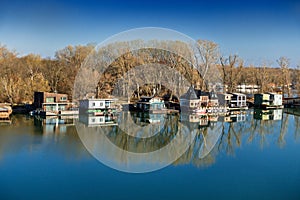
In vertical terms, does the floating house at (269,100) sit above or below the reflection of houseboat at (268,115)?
above

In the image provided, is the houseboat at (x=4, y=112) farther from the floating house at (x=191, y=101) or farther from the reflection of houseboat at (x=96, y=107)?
the floating house at (x=191, y=101)

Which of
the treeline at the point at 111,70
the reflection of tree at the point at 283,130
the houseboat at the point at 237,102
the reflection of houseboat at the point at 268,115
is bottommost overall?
the reflection of tree at the point at 283,130

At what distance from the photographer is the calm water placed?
8.64ft

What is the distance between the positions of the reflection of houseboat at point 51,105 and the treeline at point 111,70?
828 mm

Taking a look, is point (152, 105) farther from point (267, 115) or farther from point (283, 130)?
point (283, 130)

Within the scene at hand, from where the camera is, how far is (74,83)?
9.20 metres

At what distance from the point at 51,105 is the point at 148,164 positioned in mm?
5022

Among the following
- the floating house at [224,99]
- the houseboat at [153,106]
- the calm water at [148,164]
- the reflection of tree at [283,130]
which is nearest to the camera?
the calm water at [148,164]

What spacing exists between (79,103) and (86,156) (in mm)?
4685

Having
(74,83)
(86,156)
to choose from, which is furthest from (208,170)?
(74,83)

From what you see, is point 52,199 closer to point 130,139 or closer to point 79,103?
point 130,139

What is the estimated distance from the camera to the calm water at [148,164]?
8.64 feet

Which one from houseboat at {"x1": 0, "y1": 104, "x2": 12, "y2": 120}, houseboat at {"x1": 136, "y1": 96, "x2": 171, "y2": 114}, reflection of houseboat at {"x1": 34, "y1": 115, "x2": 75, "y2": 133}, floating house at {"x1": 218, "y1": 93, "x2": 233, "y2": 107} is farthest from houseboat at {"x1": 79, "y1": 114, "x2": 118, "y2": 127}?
floating house at {"x1": 218, "y1": 93, "x2": 233, "y2": 107}

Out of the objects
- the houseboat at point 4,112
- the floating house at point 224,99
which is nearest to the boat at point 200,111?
the floating house at point 224,99
